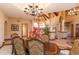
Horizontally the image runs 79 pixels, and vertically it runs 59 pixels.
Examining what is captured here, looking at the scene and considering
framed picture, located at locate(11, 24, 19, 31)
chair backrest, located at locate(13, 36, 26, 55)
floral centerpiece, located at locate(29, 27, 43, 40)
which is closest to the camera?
framed picture, located at locate(11, 24, 19, 31)

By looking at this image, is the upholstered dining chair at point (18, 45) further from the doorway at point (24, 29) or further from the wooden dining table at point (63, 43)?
the wooden dining table at point (63, 43)

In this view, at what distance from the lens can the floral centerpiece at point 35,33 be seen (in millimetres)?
2663

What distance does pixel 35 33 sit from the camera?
108 inches

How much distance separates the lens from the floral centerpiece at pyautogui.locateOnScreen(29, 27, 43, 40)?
105 inches

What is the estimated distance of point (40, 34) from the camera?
277 centimetres

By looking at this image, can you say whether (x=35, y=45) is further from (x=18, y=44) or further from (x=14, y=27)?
(x=14, y=27)

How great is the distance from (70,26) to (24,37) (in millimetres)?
868

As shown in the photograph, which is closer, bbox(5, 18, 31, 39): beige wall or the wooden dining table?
bbox(5, 18, 31, 39): beige wall

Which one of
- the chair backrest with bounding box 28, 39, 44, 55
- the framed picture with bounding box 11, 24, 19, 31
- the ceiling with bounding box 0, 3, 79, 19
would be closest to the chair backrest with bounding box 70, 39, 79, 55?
the chair backrest with bounding box 28, 39, 44, 55

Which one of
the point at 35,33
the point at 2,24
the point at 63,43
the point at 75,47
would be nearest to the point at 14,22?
the point at 2,24

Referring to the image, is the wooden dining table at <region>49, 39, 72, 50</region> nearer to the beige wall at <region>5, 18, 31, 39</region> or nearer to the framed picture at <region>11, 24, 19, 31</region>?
the beige wall at <region>5, 18, 31, 39</region>

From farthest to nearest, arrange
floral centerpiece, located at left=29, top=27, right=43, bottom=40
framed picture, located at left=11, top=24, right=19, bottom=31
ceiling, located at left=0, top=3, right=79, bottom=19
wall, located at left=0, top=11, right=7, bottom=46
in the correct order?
1. floral centerpiece, located at left=29, top=27, right=43, bottom=40
2. framed picture, located at left=11, top=24, right=19, bottom=31
3. wall, located at left=0, top=11, right=7, bottom=46
4. ceiling, located at left=0, top=3, right=79, bottom=19

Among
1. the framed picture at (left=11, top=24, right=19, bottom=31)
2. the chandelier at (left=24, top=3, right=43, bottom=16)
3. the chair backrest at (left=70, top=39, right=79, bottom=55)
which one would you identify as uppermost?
the chandelier at (left=24, top=3, right=43, bottom=16)

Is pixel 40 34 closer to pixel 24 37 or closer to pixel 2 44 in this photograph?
pixel 24 37
